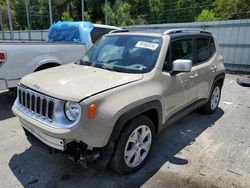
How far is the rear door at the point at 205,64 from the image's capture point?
4.32 m

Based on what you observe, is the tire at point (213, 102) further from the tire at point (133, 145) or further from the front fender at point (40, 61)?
the front fender at point (40, 61)

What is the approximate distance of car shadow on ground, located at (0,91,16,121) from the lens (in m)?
5.14

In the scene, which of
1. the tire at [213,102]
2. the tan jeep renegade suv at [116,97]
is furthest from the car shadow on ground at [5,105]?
the tire at [213,102]

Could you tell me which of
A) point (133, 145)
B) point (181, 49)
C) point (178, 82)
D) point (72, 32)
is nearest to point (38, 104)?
point (133, 145)

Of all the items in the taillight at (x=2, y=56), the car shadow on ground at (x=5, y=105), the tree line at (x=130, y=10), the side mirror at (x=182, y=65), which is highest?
the tree line at (x=130, y=10)

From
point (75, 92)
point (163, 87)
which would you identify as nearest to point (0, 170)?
point (75, 92)

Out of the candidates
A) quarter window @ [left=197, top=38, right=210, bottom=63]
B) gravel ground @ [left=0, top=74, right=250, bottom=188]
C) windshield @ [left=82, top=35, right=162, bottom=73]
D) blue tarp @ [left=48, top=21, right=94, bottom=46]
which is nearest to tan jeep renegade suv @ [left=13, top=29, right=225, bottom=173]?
windshield @ [left=82, top=35, right=162, bottom=73]

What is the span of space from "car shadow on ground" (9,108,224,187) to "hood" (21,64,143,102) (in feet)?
2.41

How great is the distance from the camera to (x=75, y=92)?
100 inches

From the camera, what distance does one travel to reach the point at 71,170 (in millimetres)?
3195

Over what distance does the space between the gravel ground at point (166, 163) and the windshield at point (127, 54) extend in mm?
1383

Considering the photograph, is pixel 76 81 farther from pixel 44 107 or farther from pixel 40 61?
pixel 40 61

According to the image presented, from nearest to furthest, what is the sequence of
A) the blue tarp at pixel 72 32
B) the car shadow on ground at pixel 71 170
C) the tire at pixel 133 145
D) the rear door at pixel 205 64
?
the tire at pixel 133 145 → the car shadow on ground at pixel 71 170 → the rear door at pixel 205 64 → the blue tarp at pixel 72 32

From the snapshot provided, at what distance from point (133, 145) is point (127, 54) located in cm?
134
